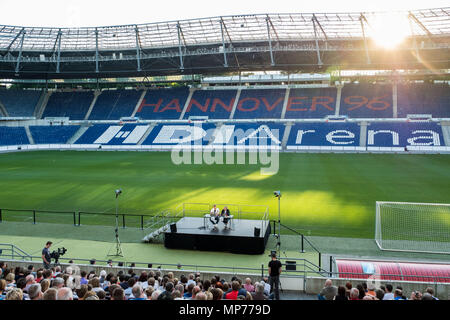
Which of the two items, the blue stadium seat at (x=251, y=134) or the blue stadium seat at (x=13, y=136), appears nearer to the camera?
the blue stadium seat at (x=251, y=134)

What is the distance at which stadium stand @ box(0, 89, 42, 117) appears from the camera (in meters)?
67.2

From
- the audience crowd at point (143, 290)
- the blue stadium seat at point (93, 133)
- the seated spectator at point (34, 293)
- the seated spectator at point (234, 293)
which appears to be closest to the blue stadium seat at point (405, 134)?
the blue stadium seat at point (93, 133)

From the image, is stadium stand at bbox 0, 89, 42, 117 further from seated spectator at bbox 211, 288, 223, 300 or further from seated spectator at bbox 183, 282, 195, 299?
seated spectator at bbox 211, 288, 223, 300

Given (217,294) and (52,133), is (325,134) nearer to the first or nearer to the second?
(52,133)

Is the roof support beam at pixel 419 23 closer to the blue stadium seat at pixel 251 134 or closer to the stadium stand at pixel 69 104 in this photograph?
the blue stadium seat at pixel 251 134

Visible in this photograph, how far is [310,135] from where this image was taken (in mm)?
53125

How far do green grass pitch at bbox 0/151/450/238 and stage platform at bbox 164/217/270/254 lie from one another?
10.8 feet

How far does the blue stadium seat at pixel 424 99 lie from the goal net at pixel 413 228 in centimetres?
4334

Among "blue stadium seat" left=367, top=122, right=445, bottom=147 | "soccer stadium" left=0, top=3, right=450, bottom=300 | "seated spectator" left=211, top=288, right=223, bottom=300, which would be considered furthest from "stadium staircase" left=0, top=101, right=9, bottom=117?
"seated spectator" left=211, top=288, right=223, bottom=300

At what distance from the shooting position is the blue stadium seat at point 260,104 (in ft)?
206

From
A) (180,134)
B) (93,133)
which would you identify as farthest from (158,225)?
(93,133)

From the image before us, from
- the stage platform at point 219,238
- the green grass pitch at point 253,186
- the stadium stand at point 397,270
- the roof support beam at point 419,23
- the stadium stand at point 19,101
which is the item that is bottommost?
the stadium stand at point 397,270

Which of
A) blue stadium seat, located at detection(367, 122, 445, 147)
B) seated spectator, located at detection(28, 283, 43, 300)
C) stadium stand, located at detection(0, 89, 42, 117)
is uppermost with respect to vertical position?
stadium stand, located at detection(0, 89, 42, 117)
